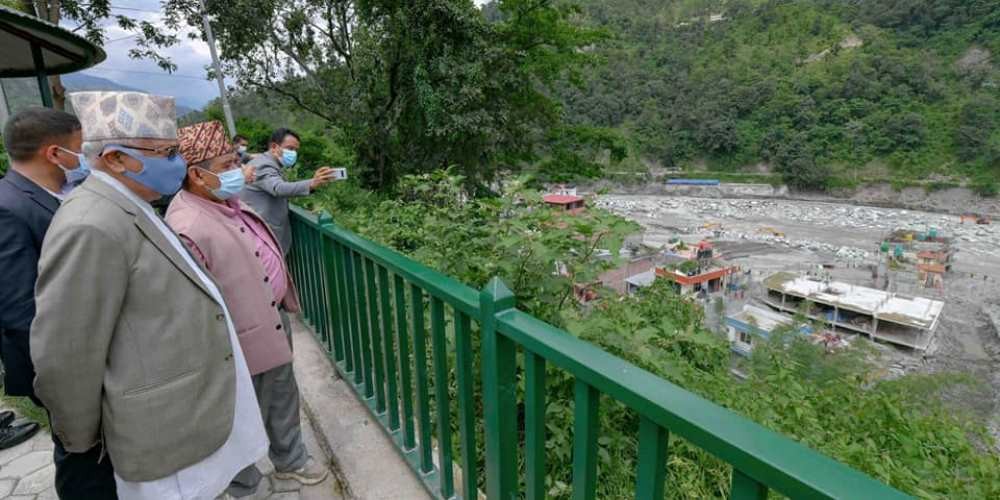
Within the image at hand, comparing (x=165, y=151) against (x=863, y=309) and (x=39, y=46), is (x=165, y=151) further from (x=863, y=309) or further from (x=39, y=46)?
(x=863, y=309)

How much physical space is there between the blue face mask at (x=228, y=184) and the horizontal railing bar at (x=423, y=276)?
1.54ft

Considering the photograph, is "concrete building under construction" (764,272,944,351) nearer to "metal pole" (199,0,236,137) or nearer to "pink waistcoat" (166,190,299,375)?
"metal pole" (199,0,236,137)

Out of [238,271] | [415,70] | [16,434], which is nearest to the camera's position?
[238,271]

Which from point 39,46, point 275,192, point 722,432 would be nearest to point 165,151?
point 722,432

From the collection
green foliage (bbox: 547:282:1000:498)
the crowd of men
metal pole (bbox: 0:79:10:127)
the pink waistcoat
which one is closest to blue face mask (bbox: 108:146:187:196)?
the crowd of men

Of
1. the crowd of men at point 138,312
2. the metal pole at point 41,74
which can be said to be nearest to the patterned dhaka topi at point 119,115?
the crowd of men at point 138,312

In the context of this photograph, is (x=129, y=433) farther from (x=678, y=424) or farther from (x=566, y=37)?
(x=566, y=37)

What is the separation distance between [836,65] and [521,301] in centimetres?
7028

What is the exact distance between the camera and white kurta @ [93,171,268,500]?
4.41ft

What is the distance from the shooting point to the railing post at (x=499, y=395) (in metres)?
1.25

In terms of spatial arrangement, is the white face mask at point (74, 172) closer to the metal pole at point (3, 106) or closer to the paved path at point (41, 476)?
the paved path at point (41, 476)

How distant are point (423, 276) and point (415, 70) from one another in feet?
32.2

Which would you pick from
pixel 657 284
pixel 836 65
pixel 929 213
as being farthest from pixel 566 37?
pixel 836 65

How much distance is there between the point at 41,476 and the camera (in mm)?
2246
